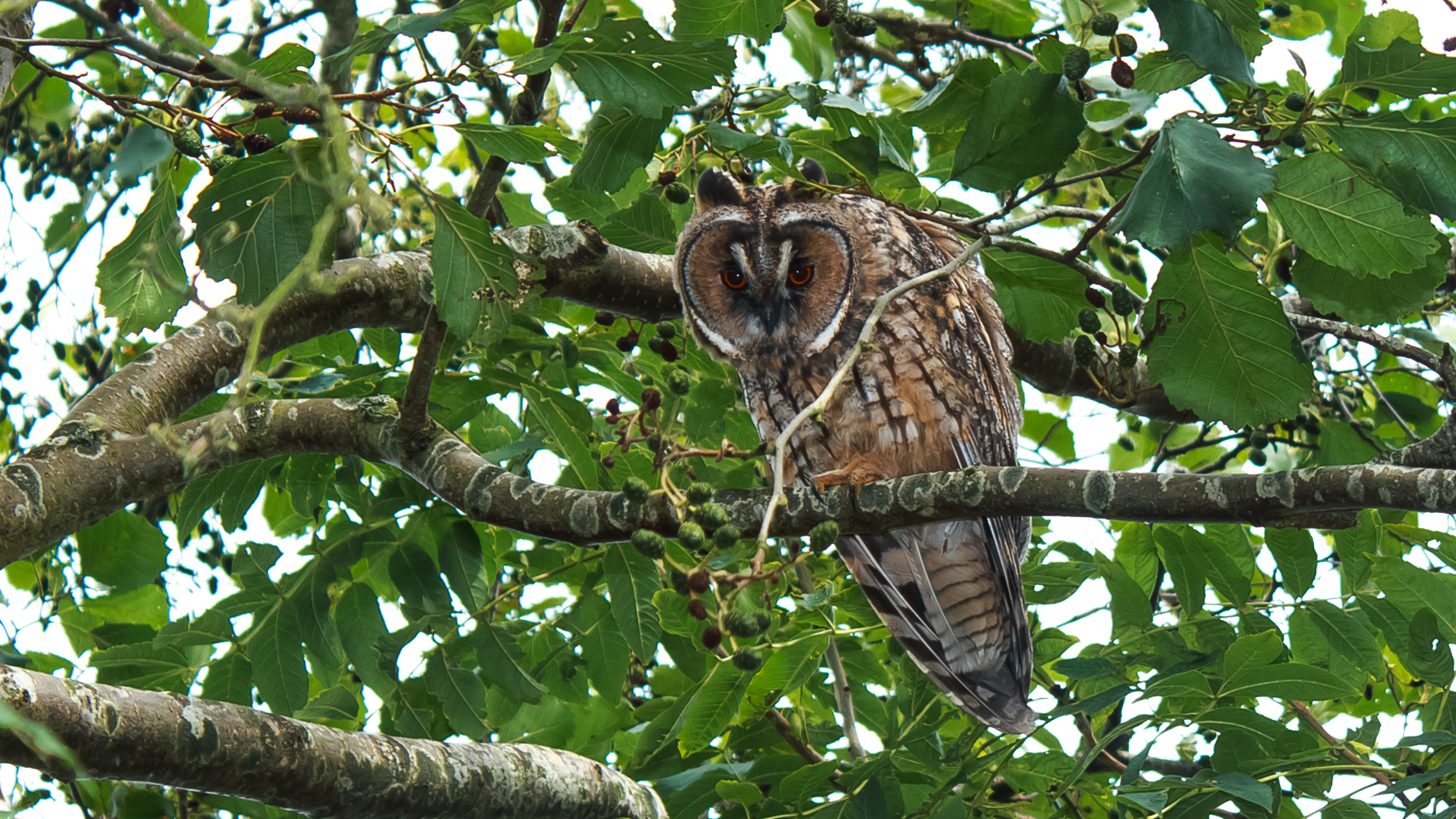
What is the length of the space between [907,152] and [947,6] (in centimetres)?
87

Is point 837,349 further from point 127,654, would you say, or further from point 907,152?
point 127,654

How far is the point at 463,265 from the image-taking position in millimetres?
1861

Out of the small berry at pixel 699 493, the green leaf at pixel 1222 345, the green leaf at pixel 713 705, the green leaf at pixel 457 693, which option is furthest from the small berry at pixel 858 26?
the green leaf at pixel 457 693

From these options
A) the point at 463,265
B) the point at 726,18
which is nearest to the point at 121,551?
the point at 463,265

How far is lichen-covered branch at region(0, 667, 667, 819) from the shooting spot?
70.4 inches

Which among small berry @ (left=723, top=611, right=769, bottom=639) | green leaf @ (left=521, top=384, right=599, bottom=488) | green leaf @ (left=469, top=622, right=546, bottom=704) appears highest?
green leaf @ (left=521, top=384, right=599, bottom=488)

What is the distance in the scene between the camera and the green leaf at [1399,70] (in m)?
1.58

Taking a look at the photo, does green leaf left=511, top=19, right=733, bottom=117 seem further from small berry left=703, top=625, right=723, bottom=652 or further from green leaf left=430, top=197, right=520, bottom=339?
small berry left=703, top=625, right=723, bottom=652

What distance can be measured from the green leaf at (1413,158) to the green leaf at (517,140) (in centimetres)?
130

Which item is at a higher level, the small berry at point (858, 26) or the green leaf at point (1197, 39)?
the small berry at point (858, 26)

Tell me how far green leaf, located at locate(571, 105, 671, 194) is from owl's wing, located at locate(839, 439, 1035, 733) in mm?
1288

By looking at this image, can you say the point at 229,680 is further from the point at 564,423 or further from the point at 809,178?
the point at 809,178

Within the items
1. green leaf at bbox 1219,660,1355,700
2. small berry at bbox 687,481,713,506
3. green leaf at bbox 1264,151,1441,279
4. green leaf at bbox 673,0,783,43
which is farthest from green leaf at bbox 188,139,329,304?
green leaf at bbox 1219,660,1355,700

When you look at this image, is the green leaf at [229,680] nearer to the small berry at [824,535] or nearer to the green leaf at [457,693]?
the green leaf at [457,693]
